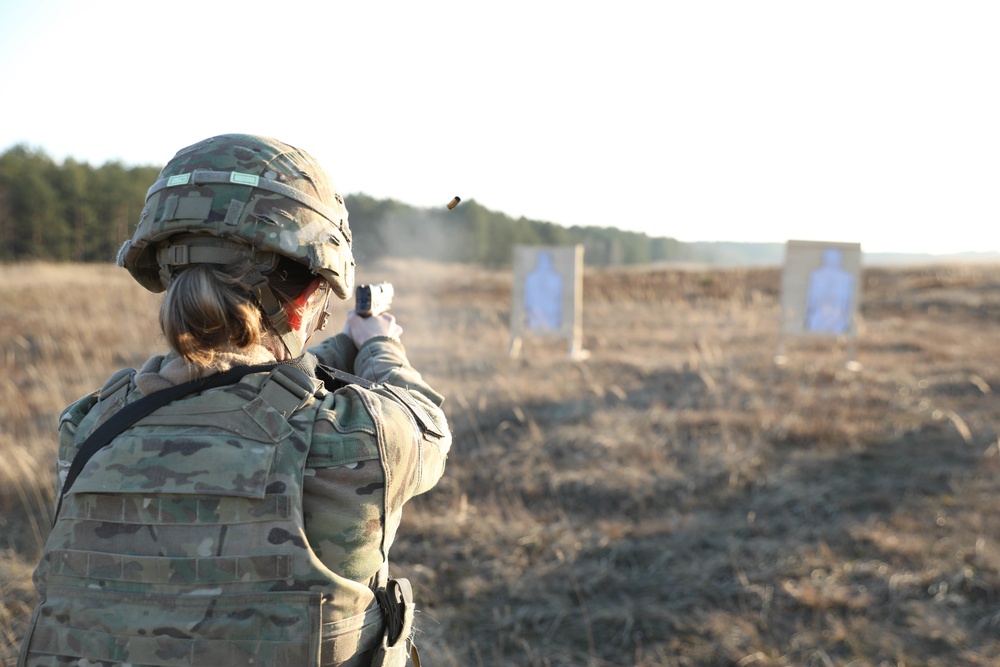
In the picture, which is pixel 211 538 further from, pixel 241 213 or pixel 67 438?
pixel 241 213

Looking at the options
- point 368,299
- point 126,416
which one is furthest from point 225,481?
point 368,299

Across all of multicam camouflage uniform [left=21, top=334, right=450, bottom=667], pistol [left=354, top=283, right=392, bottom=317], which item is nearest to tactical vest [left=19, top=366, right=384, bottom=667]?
multicam camouflage uniform [left=21, top=334, right=450, bottom=667]

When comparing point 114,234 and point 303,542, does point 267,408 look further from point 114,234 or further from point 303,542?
point 114,234

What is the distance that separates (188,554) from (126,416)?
23cm

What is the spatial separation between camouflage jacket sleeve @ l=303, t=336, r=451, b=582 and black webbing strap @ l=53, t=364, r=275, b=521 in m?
0.18

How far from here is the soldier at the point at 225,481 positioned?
1.13 m

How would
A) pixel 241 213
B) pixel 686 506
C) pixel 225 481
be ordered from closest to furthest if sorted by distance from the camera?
1. pixel 225 481
2. pixel 241 213
3. pixel 686 506

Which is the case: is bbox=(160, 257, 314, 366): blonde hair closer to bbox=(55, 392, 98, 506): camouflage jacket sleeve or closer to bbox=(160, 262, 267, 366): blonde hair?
bbox=(160, 262, 267, 366): blonde hair

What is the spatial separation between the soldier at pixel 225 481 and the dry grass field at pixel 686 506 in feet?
0.60

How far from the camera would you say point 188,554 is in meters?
1.13

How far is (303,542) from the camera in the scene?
1.14 metres

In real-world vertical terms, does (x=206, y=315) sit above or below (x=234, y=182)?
below

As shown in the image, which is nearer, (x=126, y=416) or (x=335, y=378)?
(x=126, y=416)

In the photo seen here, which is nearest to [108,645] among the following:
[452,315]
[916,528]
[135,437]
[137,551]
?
[137,551]
